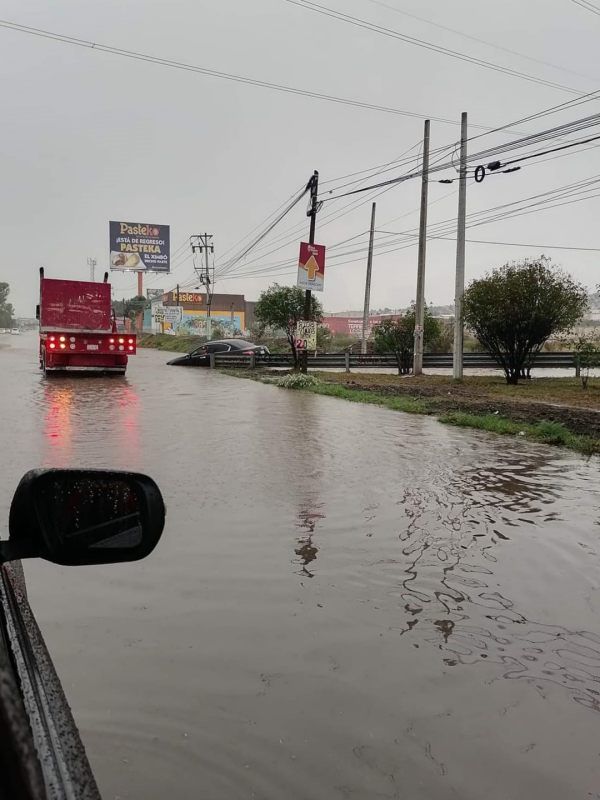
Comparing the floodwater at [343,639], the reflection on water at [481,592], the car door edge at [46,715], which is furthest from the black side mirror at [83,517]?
the reflection on water at [481,592]

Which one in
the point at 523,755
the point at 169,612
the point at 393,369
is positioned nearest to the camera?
the point at 523,755

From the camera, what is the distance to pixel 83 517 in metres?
1.61

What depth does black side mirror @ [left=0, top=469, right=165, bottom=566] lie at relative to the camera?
143cm

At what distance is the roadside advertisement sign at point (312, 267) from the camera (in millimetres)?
21422

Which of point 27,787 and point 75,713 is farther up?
point 27,787

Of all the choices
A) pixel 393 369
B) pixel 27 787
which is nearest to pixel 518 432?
pixel 27 787

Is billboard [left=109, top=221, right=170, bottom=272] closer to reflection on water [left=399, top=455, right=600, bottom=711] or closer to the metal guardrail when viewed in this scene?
the metal guardrail

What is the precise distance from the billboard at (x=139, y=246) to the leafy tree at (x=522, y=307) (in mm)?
52320

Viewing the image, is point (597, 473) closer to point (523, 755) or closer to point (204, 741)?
point (523, 755)

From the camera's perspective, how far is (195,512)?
228 inches

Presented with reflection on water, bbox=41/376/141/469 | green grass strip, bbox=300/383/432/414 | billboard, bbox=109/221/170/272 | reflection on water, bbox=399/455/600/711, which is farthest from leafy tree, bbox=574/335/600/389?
billboard, bbox=109/221/170/272

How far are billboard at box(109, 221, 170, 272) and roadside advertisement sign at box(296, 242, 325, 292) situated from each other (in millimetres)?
49917

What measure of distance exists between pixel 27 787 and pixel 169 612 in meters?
3.09

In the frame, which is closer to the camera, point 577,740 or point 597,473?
point 577,740
